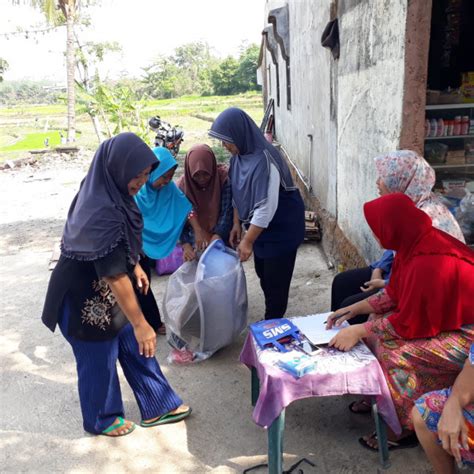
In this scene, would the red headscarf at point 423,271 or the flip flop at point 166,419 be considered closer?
the red headscarf at point 423,271

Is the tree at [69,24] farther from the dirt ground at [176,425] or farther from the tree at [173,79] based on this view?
the tree at [173,79]

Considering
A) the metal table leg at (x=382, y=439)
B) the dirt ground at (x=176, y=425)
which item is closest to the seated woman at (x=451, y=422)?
the metal table leg at (x=382, y=439)

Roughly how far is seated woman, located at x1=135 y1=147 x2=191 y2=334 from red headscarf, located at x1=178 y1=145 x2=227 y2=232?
0.08 meters

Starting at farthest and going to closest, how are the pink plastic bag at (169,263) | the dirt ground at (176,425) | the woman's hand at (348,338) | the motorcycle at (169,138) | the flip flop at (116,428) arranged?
the motorcycle at (169,138) → the pink plastic bag at (169,263) → the flip flop at (116,428) → the dirt ground at (176,425) → the woman's hand at (348,338)

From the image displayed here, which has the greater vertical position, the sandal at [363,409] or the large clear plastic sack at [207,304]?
the large clear plastic sack at [207,304]

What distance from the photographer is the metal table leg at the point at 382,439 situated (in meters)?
2.12

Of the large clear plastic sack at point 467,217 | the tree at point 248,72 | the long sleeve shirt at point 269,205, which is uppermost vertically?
the tree at point 248,72

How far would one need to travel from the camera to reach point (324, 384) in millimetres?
1993

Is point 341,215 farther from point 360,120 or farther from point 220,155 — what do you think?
point 220,155

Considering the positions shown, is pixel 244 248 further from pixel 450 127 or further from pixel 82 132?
pixel 82 132

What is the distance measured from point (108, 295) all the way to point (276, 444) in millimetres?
1020

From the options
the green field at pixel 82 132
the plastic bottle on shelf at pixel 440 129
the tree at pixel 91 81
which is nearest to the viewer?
the plastic bottle on shelf at pixel 440 129

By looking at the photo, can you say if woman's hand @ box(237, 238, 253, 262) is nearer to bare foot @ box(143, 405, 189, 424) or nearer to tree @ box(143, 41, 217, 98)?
bare foot @ box(143, 405, 189, 424)

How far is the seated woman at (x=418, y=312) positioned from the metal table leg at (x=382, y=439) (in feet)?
0.32
